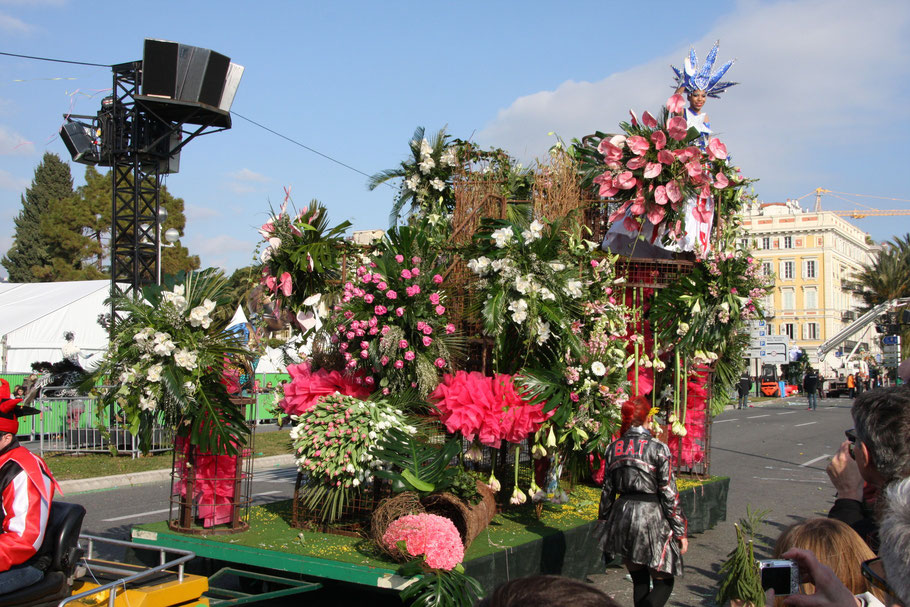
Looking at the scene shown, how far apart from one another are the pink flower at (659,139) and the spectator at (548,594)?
17.5 feet

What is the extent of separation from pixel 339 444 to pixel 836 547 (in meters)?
3.96

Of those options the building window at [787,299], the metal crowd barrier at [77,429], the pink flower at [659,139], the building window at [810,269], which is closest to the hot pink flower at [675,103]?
the pink flower at [659,139]

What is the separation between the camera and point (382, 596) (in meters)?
6.19

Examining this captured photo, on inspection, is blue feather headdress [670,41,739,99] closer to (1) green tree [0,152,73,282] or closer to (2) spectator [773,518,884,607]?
(2) spectator [773,518,884,607]

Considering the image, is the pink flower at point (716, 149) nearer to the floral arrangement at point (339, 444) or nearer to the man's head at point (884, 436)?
the floral arrangement at point (339, 444)

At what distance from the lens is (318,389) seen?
660cm

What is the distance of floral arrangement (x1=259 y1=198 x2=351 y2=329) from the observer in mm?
6680

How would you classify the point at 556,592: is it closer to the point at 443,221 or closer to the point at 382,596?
the point at 382,596

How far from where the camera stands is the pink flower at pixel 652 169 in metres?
6.14

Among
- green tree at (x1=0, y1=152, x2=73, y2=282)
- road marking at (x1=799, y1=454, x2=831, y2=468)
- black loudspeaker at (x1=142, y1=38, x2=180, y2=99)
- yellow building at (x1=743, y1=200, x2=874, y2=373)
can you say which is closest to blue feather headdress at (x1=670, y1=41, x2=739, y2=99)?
road marking at (x1=799, y1=454, x2=831, y2=468)

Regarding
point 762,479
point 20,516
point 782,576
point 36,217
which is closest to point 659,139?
point 782,576

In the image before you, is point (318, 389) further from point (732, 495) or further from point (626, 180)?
point (732, 495)

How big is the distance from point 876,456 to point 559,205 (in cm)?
524

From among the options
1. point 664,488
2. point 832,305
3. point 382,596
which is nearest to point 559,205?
point 664,488
